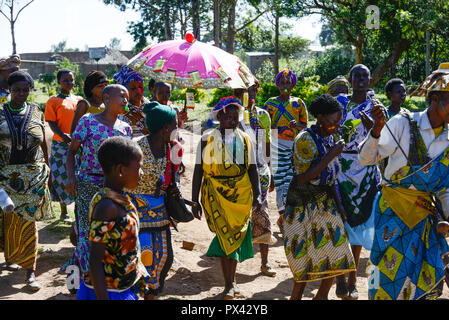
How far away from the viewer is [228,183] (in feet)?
16.4

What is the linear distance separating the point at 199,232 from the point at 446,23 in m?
16.4

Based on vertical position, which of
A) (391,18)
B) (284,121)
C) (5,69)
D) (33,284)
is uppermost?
(391,18)

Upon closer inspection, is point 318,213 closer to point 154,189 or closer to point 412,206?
point 412,206

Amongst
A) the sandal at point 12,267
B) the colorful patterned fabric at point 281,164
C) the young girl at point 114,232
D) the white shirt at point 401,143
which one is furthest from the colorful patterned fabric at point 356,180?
the sandal at point 12,267

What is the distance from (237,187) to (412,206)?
5.82ft

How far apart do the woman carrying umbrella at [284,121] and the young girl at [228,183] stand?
1940mm

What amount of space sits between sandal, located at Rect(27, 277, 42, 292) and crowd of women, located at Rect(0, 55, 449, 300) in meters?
0.01

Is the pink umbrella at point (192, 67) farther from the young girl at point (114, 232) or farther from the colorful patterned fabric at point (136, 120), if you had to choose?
the young girl at point (114, 232)

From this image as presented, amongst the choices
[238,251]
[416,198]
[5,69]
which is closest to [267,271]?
[238,251]

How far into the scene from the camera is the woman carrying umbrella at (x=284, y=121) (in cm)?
699

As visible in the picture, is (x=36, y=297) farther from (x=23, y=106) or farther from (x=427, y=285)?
(x=427, y=285)

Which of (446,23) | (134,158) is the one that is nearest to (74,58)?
(446,23)

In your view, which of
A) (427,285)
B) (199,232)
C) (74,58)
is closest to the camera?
(427,285)
